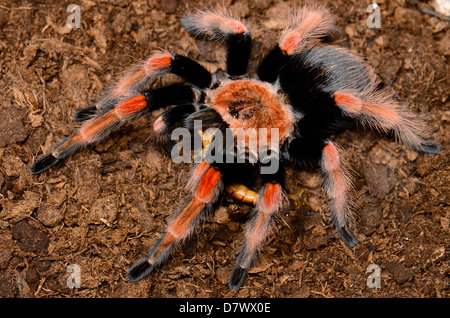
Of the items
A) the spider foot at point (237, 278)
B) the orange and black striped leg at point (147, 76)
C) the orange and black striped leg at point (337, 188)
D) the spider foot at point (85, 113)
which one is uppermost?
the orange and black striped leg at point (147, 76)

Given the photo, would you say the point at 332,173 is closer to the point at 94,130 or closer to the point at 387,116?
the point at 387,116

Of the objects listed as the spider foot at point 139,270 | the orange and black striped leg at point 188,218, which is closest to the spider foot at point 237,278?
the orange and black striped leg at point 188,218

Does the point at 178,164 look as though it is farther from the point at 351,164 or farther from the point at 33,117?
the point at 351,164

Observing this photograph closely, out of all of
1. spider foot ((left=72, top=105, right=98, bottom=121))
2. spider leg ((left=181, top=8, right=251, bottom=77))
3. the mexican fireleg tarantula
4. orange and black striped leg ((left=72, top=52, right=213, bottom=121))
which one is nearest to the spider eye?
the mexican fireleg tarantula

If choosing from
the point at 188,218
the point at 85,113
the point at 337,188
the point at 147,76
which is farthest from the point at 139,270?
the point at 337,188

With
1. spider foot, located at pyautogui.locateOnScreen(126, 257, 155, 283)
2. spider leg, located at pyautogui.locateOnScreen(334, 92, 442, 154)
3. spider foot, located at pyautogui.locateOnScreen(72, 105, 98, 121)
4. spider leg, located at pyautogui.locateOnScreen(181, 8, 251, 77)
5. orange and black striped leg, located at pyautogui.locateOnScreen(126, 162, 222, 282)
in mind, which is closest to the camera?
orange and black striped leg, located at pyautogui.locateOnScreen(126, 162, 222, 282)

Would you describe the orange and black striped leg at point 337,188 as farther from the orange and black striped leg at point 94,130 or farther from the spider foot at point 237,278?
the orange and black striped leg at point 94,130

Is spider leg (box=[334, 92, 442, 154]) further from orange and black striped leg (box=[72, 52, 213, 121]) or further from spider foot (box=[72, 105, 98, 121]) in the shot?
spider foot (box=[72, 105, 98, 121])

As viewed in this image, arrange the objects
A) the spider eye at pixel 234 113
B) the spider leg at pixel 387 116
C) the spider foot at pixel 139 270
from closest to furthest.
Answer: the spider foot at pixel 139 270, the spider leg at pixel 387 116, the spider eye at pixel 234 113
